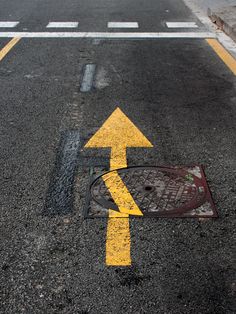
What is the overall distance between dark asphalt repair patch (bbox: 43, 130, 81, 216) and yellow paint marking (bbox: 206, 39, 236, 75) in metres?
→ 3.87

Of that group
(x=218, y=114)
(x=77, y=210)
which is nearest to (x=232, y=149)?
(x=218, y=114)

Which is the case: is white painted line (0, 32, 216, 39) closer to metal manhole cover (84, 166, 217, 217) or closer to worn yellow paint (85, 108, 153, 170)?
worn yellow paint (85, 108, 153, 170)

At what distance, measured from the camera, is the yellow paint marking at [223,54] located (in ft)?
29.7

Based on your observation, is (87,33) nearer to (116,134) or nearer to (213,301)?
(116,134)

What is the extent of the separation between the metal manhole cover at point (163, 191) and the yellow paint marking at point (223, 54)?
4135mm

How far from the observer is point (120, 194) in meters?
4.75

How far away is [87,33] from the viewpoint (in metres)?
11.7

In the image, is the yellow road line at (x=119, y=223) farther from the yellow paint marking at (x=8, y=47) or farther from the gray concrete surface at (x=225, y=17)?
the gray concrete surface at (x=225, y=17)

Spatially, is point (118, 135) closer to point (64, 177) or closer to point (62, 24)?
point (64, 177)

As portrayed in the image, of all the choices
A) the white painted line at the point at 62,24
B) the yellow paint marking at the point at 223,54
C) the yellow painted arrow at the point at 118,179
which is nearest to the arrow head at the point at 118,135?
the yellow painted arrow at the point at 118,179

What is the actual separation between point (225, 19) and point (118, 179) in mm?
8024

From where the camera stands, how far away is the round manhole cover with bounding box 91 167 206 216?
14.9 ft

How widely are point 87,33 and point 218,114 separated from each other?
575cm

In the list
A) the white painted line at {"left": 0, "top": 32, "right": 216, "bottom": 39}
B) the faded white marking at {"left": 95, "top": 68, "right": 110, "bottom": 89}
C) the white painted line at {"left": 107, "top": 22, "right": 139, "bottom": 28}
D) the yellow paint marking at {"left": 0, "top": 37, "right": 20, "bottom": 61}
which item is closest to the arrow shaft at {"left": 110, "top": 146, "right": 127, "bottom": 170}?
the faded white marking at {"left": 95, "top": 68, "right": 110, "bottom": 89}
